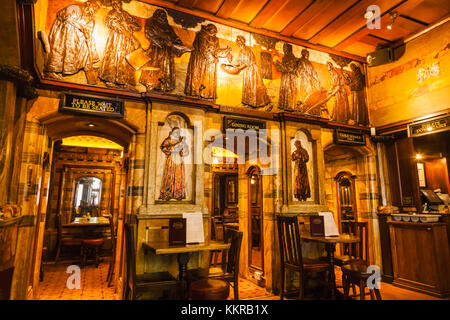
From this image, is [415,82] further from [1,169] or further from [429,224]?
[1,169]

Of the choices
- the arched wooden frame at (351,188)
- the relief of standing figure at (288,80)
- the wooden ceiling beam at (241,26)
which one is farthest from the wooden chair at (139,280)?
the arched wooden frame at (351,188)

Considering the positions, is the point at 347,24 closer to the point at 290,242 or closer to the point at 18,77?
the point at 290,242

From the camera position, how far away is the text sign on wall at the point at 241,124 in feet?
16.6

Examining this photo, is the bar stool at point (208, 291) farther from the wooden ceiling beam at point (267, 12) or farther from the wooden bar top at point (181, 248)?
the wooden ceiling beam at point (267, 12)

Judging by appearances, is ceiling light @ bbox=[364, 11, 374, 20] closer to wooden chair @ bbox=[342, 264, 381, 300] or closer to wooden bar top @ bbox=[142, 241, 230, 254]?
wooden chair @ bbox=[342, 264, 381, 300]

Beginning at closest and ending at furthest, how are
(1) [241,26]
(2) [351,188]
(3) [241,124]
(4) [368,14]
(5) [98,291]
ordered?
(5) [98,291] < (3) [241,124] < (4) [368,14] < (1) [241,26] < (2) [351,188]

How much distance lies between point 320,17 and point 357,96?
219cm

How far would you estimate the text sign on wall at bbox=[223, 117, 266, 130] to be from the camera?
5055 millimetres

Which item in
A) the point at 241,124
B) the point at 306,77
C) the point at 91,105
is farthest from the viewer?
the point at 306,77

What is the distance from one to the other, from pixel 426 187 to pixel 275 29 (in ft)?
18.6

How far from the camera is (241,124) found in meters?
5.14

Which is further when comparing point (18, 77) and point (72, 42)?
point (72, 42)

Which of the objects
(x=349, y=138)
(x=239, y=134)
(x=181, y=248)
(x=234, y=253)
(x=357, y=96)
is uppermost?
(x=357, y=96)

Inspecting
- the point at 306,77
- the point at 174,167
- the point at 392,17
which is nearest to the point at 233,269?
the point at 174,167
